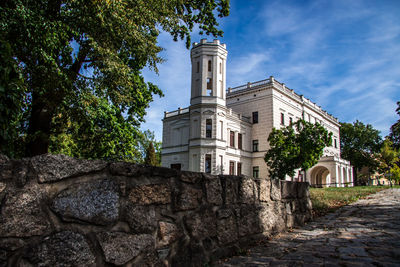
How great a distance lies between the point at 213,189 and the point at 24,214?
2.01 meters

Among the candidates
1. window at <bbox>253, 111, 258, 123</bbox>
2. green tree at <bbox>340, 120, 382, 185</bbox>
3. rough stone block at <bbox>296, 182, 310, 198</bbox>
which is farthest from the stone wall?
green tree at <bbox>340, 120, 382, 185</bbox>

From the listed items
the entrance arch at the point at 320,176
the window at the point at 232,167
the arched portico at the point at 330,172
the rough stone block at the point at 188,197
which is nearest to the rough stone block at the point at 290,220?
the rough stone block at the point at 188,197

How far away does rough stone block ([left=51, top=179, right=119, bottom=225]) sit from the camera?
1.88 m

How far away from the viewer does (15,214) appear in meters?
1.66

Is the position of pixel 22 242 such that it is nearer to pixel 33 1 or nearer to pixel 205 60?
pixel 33 1

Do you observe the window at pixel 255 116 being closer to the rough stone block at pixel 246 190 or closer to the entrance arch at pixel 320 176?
the entrance arch at pixel 320 176

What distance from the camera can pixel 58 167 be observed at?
75.1 inches

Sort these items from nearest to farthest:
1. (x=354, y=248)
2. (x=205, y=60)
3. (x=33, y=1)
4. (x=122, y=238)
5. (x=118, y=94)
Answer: (x=122, y=238) → (x=354, y=248) → (x=33, y=1) → (x=118, y=94) → (x=205, y=60)

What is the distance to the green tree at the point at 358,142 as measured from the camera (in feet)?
174

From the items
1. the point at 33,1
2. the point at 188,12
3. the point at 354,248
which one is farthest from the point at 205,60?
the point at 354,248

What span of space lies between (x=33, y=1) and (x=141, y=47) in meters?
2.83

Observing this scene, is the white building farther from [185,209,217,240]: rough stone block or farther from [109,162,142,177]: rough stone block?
[109,162,142,177]: rough stone block

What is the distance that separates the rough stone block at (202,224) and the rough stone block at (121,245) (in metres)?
0.63

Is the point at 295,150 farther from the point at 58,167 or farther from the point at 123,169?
the point at 58,167
